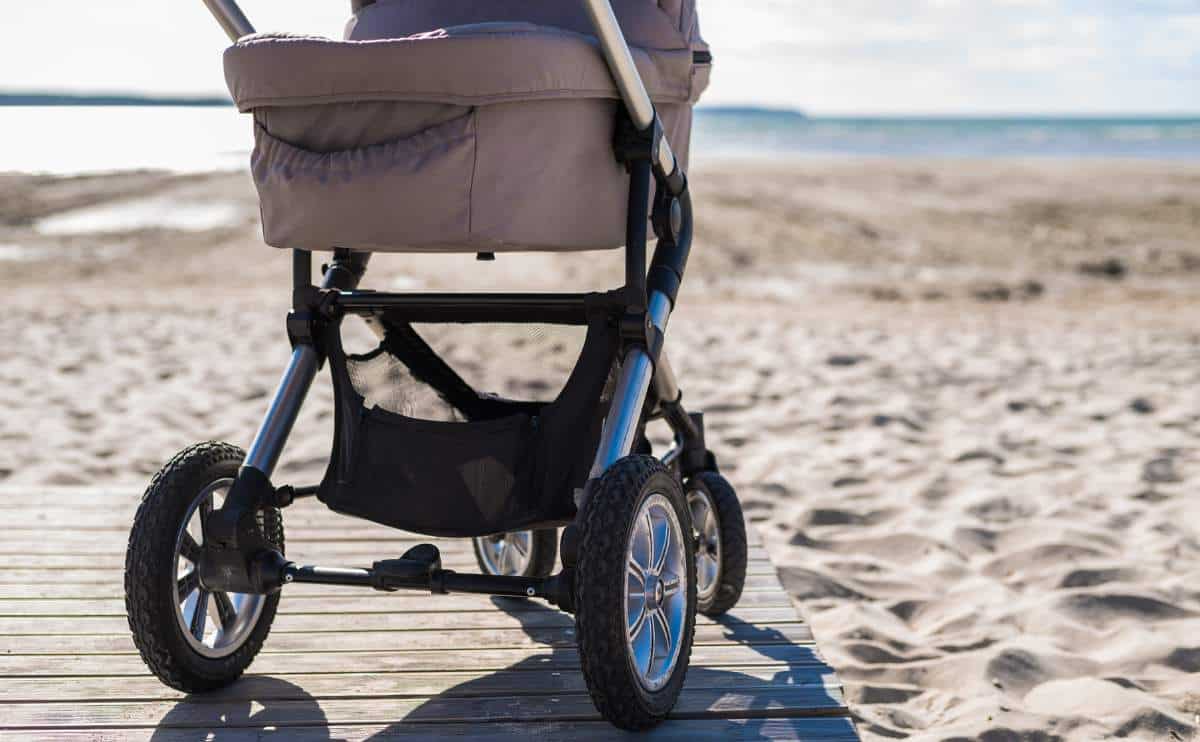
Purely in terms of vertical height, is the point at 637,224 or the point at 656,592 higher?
the point at 637,224

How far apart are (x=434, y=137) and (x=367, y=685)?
1.05 metres

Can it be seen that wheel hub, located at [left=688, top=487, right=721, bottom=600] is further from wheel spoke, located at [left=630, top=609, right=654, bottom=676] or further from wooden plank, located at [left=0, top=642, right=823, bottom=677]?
wheel spoke, located at [left=630, top=609, right=654, bottom=676]

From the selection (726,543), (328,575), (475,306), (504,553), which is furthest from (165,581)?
(726,543)

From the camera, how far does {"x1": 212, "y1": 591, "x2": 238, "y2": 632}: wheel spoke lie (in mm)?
2393

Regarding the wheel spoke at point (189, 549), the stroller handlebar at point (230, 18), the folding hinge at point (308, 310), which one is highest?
the stroller handlebar at point (230, 18)

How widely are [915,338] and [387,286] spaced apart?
168 inches

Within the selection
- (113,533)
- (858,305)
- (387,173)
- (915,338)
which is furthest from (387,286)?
(387,173)

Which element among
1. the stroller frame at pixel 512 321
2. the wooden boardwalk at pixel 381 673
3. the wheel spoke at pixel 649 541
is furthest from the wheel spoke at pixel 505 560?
the wheel spoke at pixel 649 541

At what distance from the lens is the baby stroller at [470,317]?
6.70 feet

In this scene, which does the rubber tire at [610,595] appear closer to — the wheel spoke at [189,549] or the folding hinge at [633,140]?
the folding hinge at [633,140]

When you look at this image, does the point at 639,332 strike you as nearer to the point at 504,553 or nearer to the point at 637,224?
the point at 637,224

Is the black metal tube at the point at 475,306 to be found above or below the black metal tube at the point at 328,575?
above

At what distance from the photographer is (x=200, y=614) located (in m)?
2.36

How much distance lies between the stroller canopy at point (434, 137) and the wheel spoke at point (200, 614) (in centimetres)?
70
